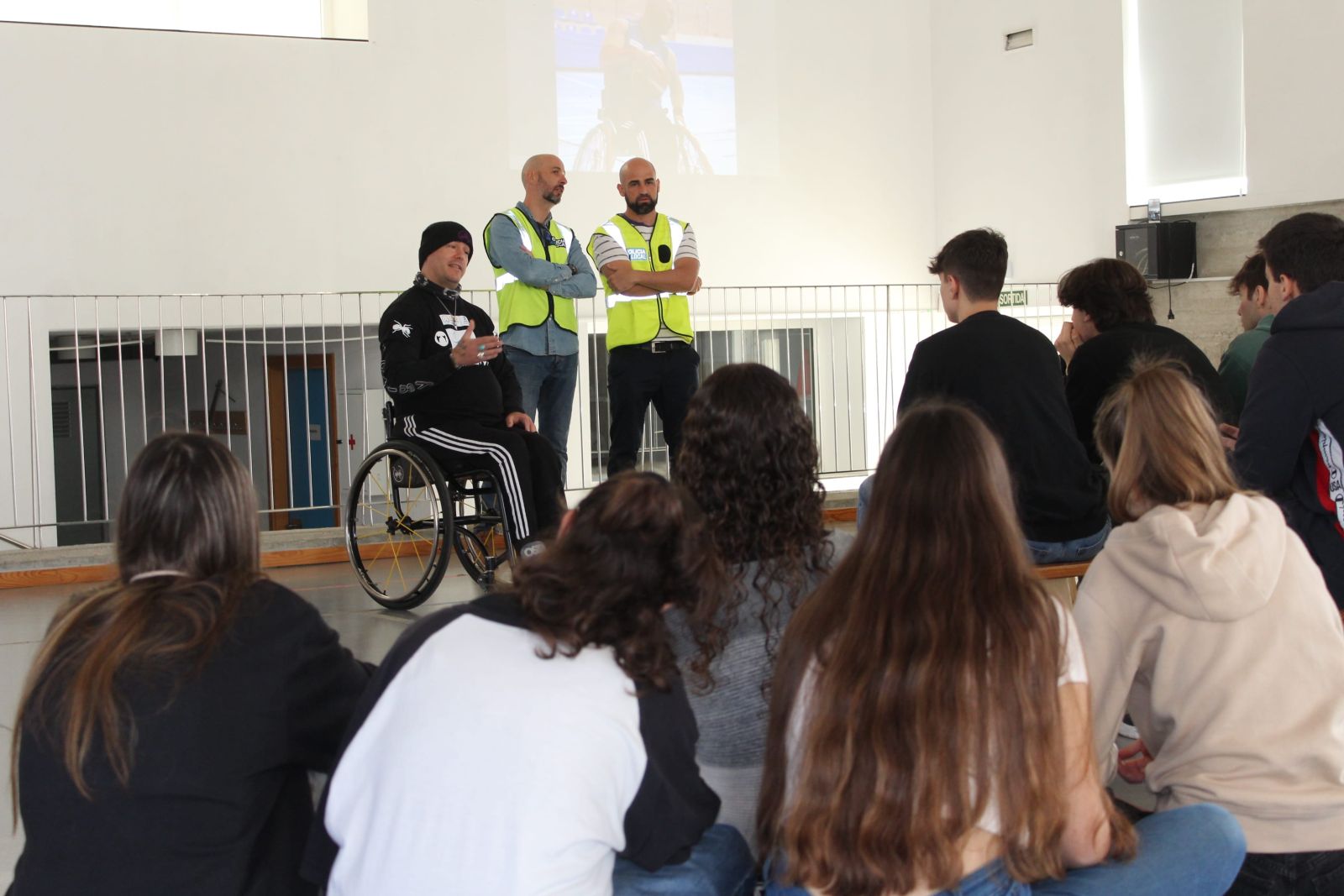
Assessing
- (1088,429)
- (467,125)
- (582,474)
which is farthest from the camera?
(467,125)

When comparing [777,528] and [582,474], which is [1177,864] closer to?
[777,528]

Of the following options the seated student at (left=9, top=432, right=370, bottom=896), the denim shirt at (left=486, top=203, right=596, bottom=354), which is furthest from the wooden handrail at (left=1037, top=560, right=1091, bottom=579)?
the denim shirt at (left=486, top=203, right=596, bottom=354)

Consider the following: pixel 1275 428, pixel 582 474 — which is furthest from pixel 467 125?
pixel 1275 428

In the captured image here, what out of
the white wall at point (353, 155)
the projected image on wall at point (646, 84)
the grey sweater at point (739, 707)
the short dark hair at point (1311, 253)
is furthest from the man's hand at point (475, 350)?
the projected image on wall at point (646, 84)

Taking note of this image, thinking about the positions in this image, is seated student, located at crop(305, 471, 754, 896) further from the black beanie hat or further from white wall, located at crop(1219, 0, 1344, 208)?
white wall, located at crop(1219, 0, 1344, 208)

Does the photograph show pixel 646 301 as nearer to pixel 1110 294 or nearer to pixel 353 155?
pixel 1110 294

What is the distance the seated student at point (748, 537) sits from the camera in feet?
5.07

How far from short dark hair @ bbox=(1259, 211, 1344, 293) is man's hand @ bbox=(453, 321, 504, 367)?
7.35 ft

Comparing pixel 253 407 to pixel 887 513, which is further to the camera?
pixel 253 407

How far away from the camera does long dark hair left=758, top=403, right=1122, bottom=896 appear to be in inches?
46.1

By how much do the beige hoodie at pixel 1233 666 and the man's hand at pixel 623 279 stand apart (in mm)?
3175

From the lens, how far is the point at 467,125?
26.7ft

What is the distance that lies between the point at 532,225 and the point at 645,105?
427 cm

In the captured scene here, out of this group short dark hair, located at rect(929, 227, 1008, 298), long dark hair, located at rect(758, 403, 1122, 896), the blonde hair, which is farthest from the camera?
short dark hair, located at rect(929, 227, 1008, 298)
